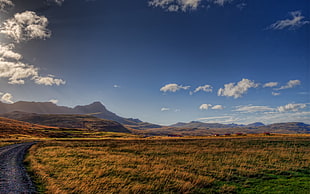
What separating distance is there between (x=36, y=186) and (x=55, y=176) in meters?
3.05

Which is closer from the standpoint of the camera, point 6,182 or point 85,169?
point 6,182

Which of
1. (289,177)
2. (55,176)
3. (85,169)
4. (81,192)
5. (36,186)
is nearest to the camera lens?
(81,192)

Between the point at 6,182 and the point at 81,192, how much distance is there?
251 inches

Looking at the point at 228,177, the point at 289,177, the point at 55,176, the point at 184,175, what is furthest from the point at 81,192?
the point at 289,177

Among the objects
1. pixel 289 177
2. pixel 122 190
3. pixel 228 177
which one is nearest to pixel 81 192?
pixel 122 190

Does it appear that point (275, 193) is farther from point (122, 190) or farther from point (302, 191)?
point (122, 190)

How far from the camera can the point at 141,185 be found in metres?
14.1

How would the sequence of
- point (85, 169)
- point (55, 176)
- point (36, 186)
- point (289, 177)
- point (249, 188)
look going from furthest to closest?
1. point (85, 169)
2. point (289, 177)
3. point (55, 176)
4. point (249, 188)
5. point (36, 186)

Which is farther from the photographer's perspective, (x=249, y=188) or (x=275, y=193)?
(x=249, y=188)

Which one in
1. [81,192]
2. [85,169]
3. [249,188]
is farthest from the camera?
[85,169]

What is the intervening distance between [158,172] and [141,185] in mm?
4120

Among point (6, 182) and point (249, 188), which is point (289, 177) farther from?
point (6, 182)

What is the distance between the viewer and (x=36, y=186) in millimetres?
13469

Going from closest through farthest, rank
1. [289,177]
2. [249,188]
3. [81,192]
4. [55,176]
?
[81,192] < [249,188] < [55,176] < [289,177]
